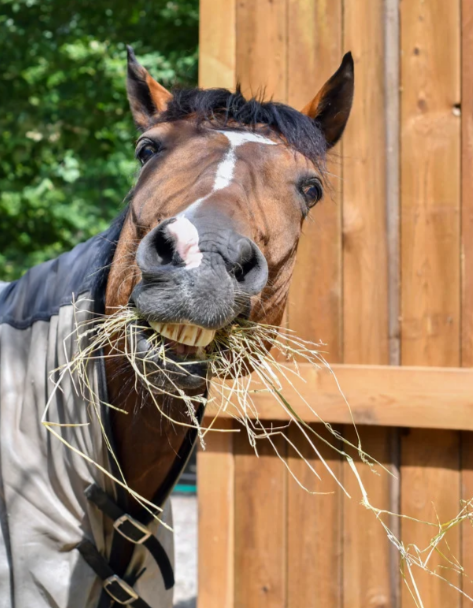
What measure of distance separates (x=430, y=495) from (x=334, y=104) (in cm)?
160

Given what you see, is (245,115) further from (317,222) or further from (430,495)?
(430,495)

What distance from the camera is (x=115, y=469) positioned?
2.09 meters

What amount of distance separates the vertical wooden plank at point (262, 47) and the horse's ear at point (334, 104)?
2.11 ft

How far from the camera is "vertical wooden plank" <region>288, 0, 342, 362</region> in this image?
2.96 metres

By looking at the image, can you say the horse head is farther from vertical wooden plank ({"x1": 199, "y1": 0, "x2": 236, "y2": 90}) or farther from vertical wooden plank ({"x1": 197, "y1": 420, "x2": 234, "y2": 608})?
vertical wooden plank ({"x1": 197, "y1": 420, "x2": 234, "y2": 608})

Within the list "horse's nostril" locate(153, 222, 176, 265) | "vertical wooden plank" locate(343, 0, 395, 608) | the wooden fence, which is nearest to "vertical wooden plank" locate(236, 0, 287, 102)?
the wooden fence

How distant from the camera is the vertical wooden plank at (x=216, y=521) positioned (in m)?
3.03

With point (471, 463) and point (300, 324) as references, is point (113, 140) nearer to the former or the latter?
point (300, 324)

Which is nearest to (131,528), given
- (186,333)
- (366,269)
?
(186,333)

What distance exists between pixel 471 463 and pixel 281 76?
184 centimetres

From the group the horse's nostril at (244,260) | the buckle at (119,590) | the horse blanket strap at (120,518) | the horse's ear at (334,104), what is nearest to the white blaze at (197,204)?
the horse's nostril at (244,260)

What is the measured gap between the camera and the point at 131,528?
2072 millimetres

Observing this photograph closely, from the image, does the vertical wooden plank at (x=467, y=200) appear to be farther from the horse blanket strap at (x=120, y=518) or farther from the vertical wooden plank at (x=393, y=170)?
the horse blanket strap at (x=120, y=518)

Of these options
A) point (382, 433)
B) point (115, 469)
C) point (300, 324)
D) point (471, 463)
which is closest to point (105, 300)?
point (115, 469)
